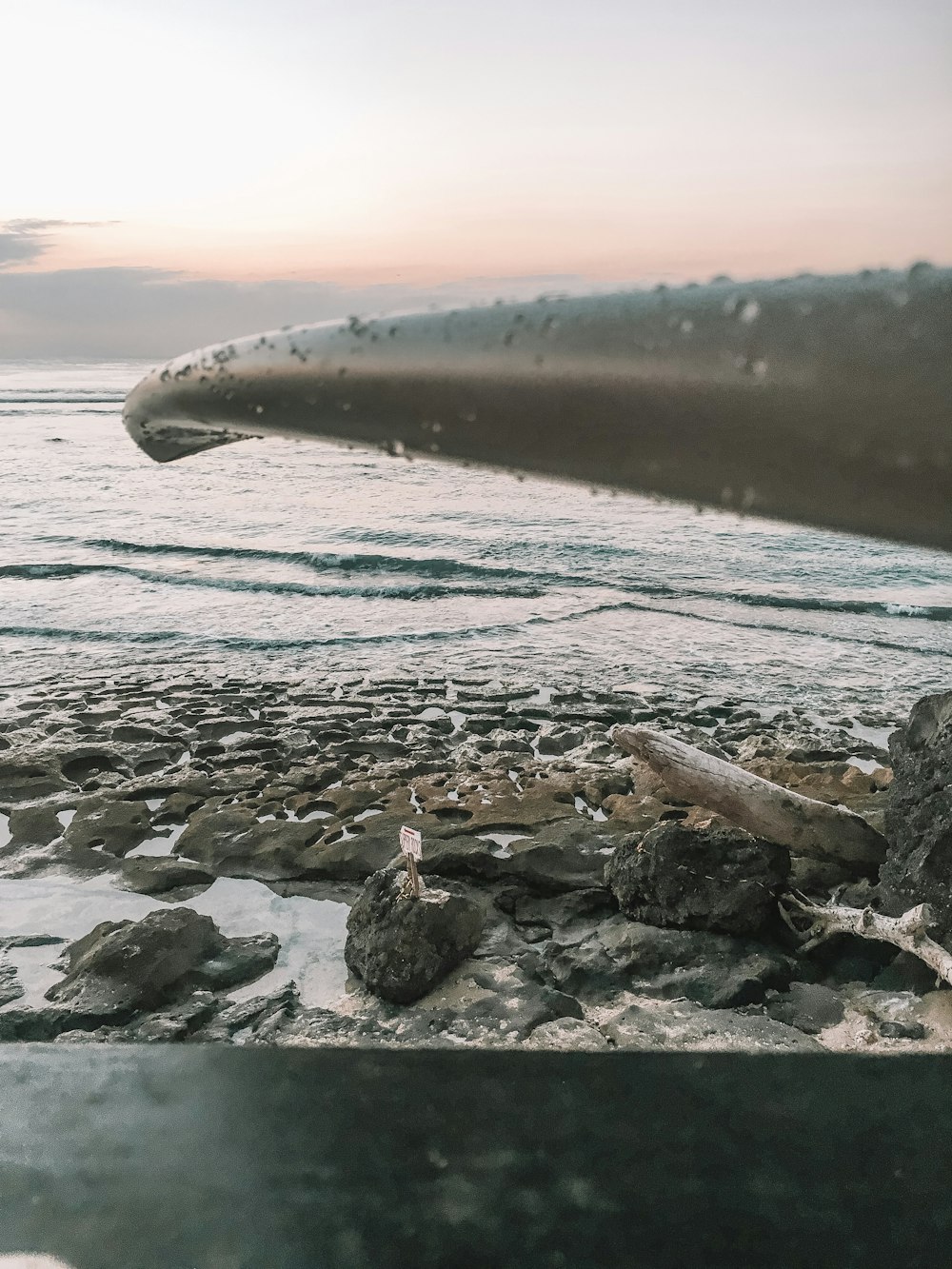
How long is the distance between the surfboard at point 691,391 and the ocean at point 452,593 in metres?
2.66

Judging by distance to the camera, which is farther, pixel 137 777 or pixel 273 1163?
pixel 137 777

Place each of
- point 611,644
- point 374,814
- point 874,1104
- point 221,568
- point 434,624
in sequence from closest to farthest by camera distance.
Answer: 1. point 874,1104
2. point 374,814
3. point 611,644
4. point 434,624
5. point 221,568

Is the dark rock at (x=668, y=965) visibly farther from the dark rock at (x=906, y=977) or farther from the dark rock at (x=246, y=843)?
the dark rock at (x=246, y=843)

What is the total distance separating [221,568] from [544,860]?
8.62 metres

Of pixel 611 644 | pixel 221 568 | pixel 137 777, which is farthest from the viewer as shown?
pixel 221 568

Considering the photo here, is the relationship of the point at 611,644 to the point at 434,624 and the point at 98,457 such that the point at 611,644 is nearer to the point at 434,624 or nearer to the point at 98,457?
the point at 434,624

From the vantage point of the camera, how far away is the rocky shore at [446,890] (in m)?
2.86

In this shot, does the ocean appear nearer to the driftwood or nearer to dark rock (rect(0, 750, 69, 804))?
the driftwood

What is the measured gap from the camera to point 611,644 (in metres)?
8.05

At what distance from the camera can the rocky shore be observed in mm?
2857

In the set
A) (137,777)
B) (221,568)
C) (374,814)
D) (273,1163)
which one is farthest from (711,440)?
(221,568)

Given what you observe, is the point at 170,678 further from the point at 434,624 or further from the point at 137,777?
the point at 434,624

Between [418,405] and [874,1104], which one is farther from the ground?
[418,405]

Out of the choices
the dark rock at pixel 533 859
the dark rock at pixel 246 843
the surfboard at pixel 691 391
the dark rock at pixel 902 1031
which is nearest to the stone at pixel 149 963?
the dark rock at pixel 246 843
